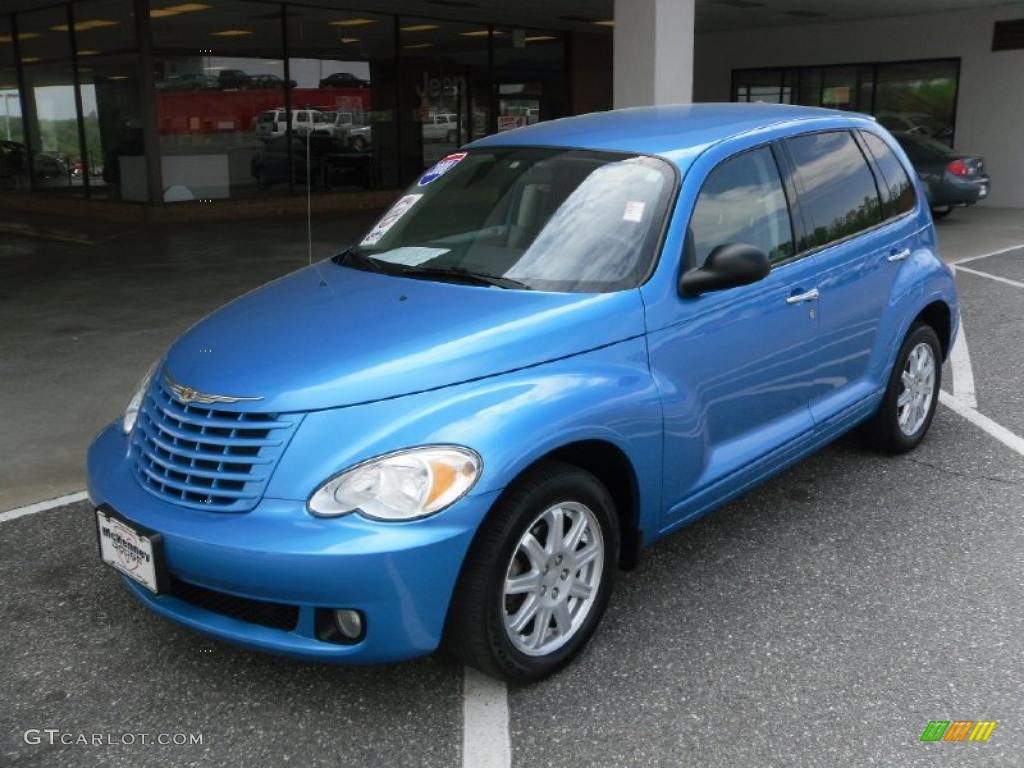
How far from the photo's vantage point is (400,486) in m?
2.77

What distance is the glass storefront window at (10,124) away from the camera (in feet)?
62.1

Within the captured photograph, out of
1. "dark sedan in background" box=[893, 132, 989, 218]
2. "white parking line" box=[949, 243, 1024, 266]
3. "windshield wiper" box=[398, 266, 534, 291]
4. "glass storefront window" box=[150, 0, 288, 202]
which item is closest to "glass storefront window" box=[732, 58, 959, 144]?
"dark sedan in background" box=[893, 132, 989, 218]

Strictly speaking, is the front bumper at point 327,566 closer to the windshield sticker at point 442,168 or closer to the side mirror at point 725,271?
the side mirror at point 725,271

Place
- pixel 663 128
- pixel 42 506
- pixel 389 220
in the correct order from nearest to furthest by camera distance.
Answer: pixel 663 128 → pixel 389 220 → pixel 42 506

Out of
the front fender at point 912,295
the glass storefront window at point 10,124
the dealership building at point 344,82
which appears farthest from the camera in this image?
the glass storefront window at point 10,124

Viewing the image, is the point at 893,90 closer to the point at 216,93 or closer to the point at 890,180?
the point at 216,93

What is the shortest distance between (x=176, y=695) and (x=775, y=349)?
8.09 ft

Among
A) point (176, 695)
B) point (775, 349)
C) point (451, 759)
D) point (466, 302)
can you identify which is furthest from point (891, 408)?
point (176, 695)

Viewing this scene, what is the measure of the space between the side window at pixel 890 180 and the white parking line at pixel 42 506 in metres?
3.98

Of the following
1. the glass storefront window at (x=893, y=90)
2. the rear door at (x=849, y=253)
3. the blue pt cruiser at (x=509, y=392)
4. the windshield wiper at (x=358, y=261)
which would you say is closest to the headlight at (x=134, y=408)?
the blue pt cruiser at (x=509, y=392)

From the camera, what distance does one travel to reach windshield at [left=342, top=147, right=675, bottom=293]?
3.53m

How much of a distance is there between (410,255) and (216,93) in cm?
1446

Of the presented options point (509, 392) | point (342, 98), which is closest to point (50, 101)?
point (342, 98)

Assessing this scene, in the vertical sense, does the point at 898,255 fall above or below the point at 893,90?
below
